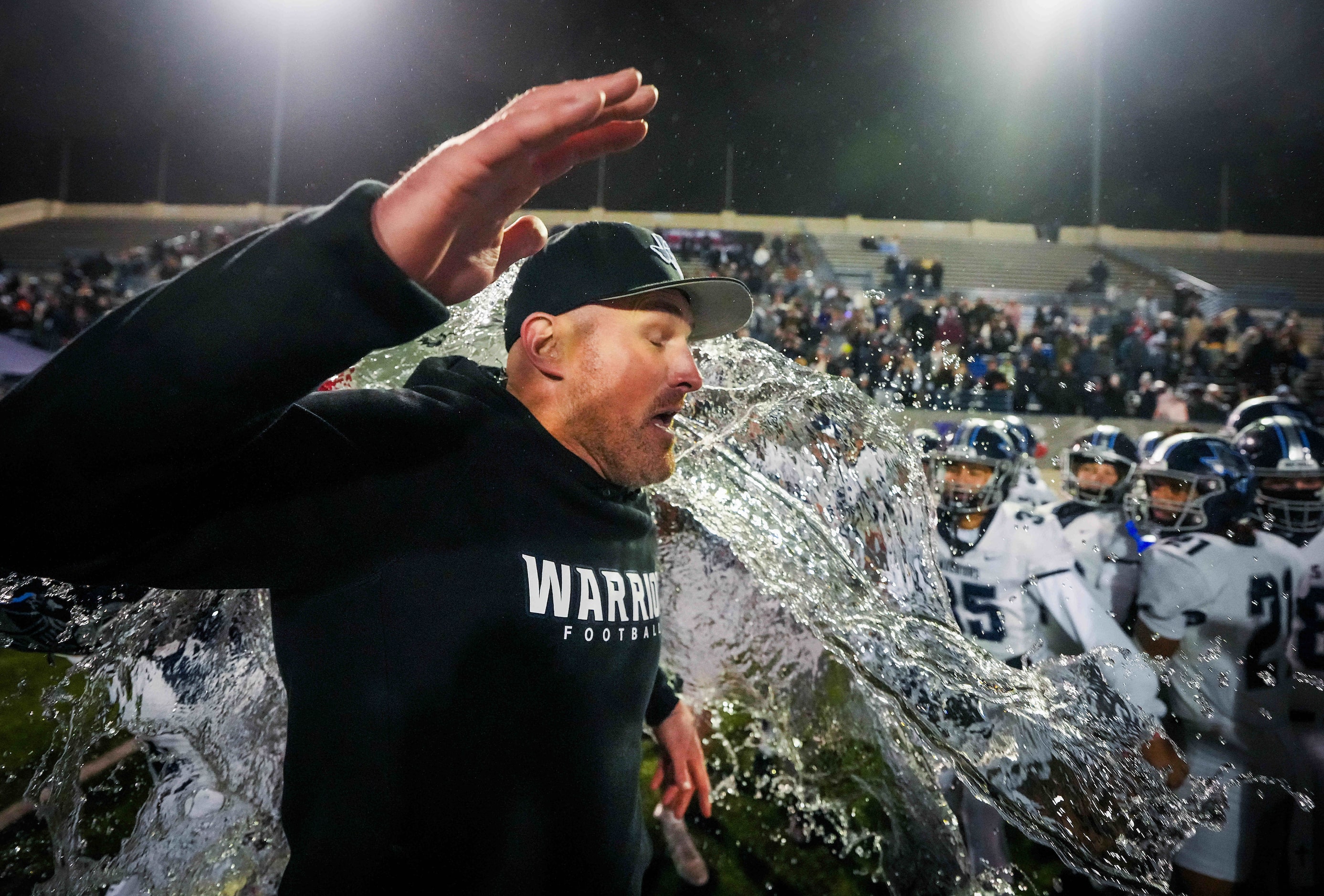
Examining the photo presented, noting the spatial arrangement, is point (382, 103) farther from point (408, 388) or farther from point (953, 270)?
point (953, 270)

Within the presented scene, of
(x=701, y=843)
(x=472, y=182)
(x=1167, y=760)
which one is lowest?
(x=701, y=843)

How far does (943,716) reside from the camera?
7.19ft

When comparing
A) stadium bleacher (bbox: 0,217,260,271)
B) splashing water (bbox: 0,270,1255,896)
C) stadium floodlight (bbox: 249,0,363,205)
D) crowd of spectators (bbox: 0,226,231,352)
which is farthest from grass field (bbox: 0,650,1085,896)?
stadium bleacher (bbox: 0,217,260,271)

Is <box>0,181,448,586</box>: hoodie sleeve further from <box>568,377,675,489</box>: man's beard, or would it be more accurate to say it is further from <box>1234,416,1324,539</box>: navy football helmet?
<box>1234,416,1324,539</box>: navy football helmet

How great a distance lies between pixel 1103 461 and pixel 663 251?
453cm

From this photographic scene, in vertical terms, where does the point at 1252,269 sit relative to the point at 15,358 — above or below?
above

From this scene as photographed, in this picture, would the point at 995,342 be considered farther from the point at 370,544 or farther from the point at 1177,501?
the point at 370,544

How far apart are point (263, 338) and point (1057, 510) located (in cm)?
526

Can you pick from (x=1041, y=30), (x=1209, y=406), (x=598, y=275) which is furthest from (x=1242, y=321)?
(x=598, y=275)

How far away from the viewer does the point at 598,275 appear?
147 centimetres

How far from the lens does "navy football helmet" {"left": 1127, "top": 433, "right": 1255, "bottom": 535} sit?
13.3 ft

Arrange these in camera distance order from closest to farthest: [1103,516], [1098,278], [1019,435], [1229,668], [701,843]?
[1229,668] < [701,843] < [1103,516] < [1019,435] < [1098,278]

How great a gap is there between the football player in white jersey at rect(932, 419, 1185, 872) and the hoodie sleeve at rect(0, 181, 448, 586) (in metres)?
3.26

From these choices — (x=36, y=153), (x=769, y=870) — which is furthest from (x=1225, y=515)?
(x=36, y=153)
